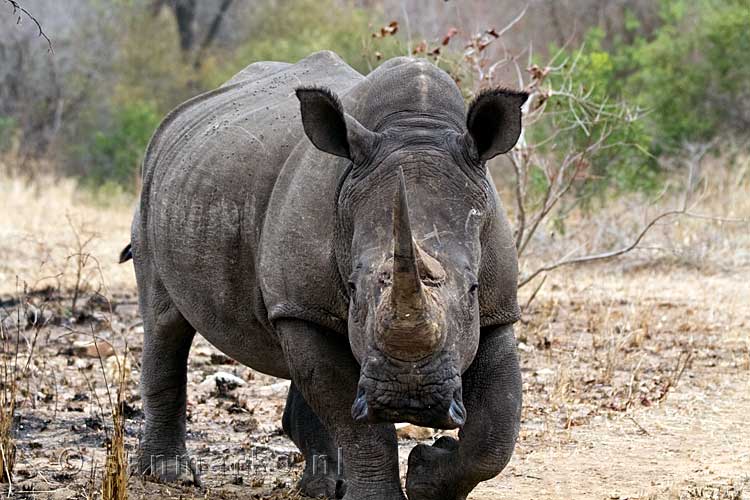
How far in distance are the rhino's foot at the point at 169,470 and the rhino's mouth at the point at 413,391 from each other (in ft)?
7.38

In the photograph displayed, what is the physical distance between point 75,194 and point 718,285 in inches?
417

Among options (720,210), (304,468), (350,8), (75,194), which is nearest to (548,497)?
(304,468)

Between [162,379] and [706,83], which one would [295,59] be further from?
[162,379]

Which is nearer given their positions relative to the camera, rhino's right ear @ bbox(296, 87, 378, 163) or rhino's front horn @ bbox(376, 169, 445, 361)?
rhino's front horn @ bbox(376, 169, 445, 361)

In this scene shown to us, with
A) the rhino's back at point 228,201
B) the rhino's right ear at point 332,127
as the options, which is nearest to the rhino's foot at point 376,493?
the rhino's back at point 228,201

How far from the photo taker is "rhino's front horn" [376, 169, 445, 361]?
11.8 feet

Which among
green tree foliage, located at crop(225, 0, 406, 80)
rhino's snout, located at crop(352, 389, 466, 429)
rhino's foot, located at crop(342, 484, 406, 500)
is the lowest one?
rhino's foot, located at crop(342, 484, 406, 500)

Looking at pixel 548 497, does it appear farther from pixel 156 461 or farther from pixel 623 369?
pixel 623 369

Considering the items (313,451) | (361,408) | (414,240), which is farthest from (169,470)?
(414,240)

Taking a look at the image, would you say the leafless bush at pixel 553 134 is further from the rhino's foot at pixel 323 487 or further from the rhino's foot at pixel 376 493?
the rhino's foot at pixel 376 493

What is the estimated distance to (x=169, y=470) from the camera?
6.06 meters

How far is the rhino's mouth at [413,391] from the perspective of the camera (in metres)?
3.78

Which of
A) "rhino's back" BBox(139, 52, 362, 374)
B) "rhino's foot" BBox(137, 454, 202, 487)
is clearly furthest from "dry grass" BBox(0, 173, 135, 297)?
"rhino's back" BBox(139, 52, 362, 374)

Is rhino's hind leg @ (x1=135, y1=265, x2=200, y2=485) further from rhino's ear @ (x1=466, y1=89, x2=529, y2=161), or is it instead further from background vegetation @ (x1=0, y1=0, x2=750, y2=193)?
background vegetation @ (x1=0, y1=0, x2=750, y2=193)
